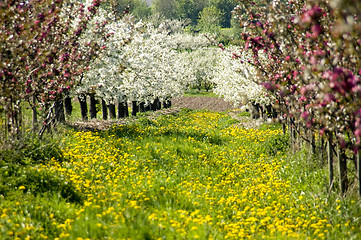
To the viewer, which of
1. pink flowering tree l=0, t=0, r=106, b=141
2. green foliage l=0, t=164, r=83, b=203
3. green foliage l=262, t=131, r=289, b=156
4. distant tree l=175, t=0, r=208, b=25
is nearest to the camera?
pink flowering tree l=0, t=0, r=106, b=141

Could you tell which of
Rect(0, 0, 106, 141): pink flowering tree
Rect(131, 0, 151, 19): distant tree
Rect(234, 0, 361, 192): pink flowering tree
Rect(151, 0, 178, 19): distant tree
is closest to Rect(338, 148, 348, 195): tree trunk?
Rect(234, 0, 361, 192): pink flowering tree

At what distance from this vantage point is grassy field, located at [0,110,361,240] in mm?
5301

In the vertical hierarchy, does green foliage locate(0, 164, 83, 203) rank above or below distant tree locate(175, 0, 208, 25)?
below

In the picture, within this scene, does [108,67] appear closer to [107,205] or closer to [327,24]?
[107,205]

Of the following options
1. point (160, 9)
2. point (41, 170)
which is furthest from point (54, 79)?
point (160, 9)

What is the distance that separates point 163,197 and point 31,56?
190 inches

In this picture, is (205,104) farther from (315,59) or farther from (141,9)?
(141,9)

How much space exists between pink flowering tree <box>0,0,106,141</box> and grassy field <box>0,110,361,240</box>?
57.8 inches

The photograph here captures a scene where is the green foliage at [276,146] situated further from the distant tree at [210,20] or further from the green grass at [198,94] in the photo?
the distant tree at [210,20]

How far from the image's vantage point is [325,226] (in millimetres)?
6109

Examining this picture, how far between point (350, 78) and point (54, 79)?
853 cm

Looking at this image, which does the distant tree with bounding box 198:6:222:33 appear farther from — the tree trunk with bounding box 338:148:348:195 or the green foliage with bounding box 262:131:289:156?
the tree trunk with bounding box 338:148:348:195

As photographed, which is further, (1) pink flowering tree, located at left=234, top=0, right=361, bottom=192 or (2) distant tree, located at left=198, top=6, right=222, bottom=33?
(2) distant tree, located at left=198, top=6, right=222, bottom=33

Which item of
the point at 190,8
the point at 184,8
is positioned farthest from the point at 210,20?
the point at 190,8
